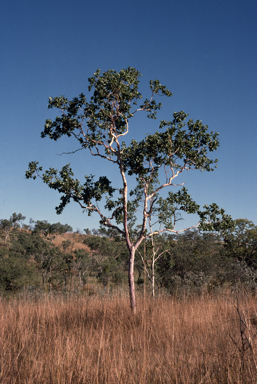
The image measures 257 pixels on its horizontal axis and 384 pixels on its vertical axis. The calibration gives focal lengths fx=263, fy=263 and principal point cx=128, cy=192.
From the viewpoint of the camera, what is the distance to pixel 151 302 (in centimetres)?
801

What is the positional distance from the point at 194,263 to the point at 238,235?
20.3 ft

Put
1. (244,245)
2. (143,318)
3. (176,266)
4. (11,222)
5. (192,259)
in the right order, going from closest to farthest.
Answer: (143,318)
(244,245)
(192,259)
(176,266)
(11,222)

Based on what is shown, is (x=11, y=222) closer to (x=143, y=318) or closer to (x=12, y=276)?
(x=12, y=276)

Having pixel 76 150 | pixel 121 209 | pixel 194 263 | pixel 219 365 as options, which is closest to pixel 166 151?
pixel 121 209

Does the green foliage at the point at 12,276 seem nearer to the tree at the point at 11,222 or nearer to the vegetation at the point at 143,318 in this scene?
the vegetation at the point at 143,318

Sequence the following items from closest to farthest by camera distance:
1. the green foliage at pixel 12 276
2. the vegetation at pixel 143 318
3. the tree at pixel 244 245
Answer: the vegetation at pixel 143 318 → the tree at pixel 244 245 → the green foliage at pixel 12 276

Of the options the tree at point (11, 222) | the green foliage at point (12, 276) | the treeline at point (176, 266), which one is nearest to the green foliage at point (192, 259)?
the treeline at point (176, 266)

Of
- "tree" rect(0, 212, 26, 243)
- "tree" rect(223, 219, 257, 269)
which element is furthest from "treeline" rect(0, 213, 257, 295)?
"tree" rect(0, 212, 26, 243)

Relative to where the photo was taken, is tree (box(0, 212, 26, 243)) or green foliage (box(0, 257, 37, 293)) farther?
tree (box(0, 212, 26, 243))

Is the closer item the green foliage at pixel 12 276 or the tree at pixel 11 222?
the green foliage at pixel 12 276

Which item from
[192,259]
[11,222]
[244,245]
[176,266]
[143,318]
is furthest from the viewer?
[11,222]

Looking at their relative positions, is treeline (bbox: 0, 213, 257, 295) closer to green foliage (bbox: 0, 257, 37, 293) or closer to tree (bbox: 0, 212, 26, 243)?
green foliage (bbox: 0, 257, 37, 293)

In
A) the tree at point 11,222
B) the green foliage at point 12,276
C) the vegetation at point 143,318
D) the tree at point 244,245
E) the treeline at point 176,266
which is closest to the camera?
the vegetation at point 143,318

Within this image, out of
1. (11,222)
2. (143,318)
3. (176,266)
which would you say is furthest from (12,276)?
(11,222)
